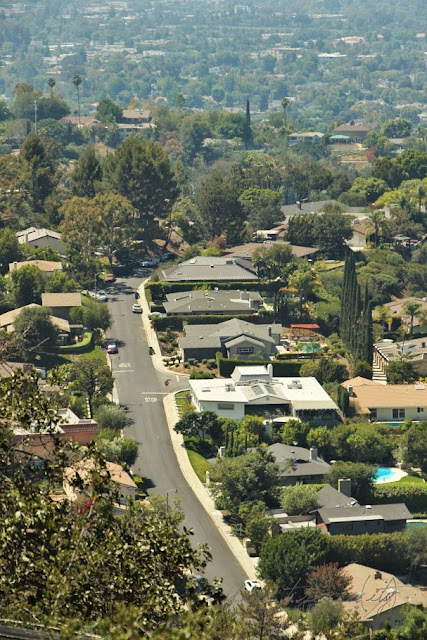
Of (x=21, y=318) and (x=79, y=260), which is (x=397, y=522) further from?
(x=79, y=260)

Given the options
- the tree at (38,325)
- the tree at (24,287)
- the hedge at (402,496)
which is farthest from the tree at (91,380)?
the hedge at (402,496)

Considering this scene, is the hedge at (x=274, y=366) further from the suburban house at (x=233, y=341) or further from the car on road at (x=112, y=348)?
the car on road at (x=112, y=348)

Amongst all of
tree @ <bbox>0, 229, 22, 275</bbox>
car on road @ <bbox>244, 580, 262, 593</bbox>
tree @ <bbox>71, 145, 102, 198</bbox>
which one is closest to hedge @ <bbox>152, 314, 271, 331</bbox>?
tree @ <bbox>0, 229, 22, 275</bbox>

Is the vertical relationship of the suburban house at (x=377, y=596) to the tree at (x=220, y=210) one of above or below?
above

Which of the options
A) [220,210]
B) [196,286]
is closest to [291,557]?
[196,286]

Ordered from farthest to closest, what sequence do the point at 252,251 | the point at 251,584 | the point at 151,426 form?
the point at 252,251 < the point at 151,426 < the point at 251,584

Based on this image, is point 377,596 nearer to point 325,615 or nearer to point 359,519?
point 325,615
